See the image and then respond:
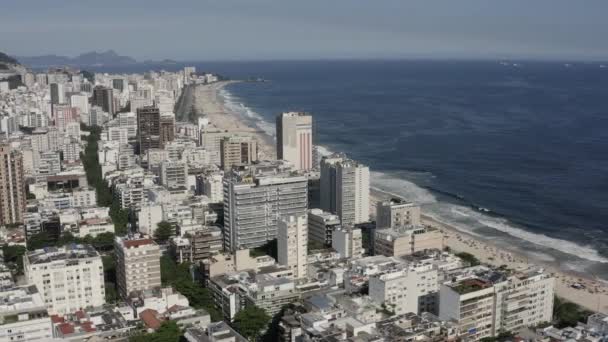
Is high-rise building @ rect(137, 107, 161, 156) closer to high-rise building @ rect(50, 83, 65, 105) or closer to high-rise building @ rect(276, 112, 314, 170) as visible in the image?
high-rise building @ rect(276, 112, 314, 170)

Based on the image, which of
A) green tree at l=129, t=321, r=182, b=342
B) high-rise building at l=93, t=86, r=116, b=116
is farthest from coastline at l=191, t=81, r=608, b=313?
high-rise building at l=93, t=86, r=116, b=116

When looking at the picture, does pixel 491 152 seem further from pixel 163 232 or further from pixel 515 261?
pixel 163 232

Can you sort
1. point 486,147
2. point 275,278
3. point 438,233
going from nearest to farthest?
point 275,278
point 438,233
point 486,147

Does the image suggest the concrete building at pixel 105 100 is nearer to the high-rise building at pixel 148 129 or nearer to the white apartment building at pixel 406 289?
the high-rise building at pixel 148 129

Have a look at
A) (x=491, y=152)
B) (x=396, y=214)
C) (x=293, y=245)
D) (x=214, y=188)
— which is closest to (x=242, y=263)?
(x=293, y=245)

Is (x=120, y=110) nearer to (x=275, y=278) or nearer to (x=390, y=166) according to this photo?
(x=390, y=166)

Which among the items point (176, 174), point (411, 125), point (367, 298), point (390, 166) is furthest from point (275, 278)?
point (411, 125)
